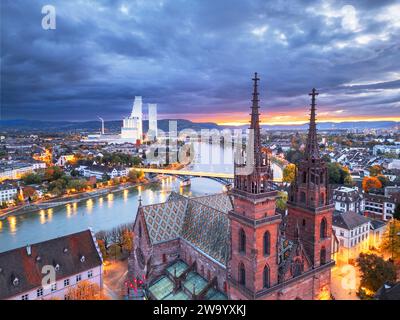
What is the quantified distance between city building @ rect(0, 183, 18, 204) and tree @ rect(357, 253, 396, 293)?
52.2 m

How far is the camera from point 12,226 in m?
38.6

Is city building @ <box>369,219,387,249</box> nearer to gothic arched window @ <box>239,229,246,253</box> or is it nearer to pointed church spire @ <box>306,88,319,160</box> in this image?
pointed church spire @ <box>306,88,319,160</box>

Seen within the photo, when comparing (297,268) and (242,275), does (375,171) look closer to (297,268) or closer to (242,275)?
(297,268)

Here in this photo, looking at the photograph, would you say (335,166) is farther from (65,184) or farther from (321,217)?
(65,184)

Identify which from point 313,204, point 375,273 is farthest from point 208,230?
point 375,273

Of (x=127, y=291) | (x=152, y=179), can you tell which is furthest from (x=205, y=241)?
(x=152, y=179)

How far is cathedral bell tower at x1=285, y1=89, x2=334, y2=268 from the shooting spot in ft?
50.6

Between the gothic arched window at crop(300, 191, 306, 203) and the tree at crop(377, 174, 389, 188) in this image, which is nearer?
the gothic arched window at crop(300, 191, 306, 203)

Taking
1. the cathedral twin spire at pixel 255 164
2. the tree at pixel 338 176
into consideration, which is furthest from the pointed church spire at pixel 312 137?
the tree at pixel 338 176

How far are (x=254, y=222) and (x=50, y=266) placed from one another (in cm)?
1357

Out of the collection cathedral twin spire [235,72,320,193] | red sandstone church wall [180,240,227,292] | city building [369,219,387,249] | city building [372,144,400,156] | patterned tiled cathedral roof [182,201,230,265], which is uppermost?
cathedral twin spire [235,72,320,193]

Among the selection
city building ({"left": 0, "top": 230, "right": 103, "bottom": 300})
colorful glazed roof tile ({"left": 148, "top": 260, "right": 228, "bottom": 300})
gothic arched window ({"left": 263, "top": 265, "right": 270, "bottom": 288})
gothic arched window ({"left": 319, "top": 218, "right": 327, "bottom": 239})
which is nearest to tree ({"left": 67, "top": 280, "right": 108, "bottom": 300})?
city building ({"left": 0, "top": 230, "right": 103, "bottom": 300})

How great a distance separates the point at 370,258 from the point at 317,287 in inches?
271

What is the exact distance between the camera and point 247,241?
43.4ft
